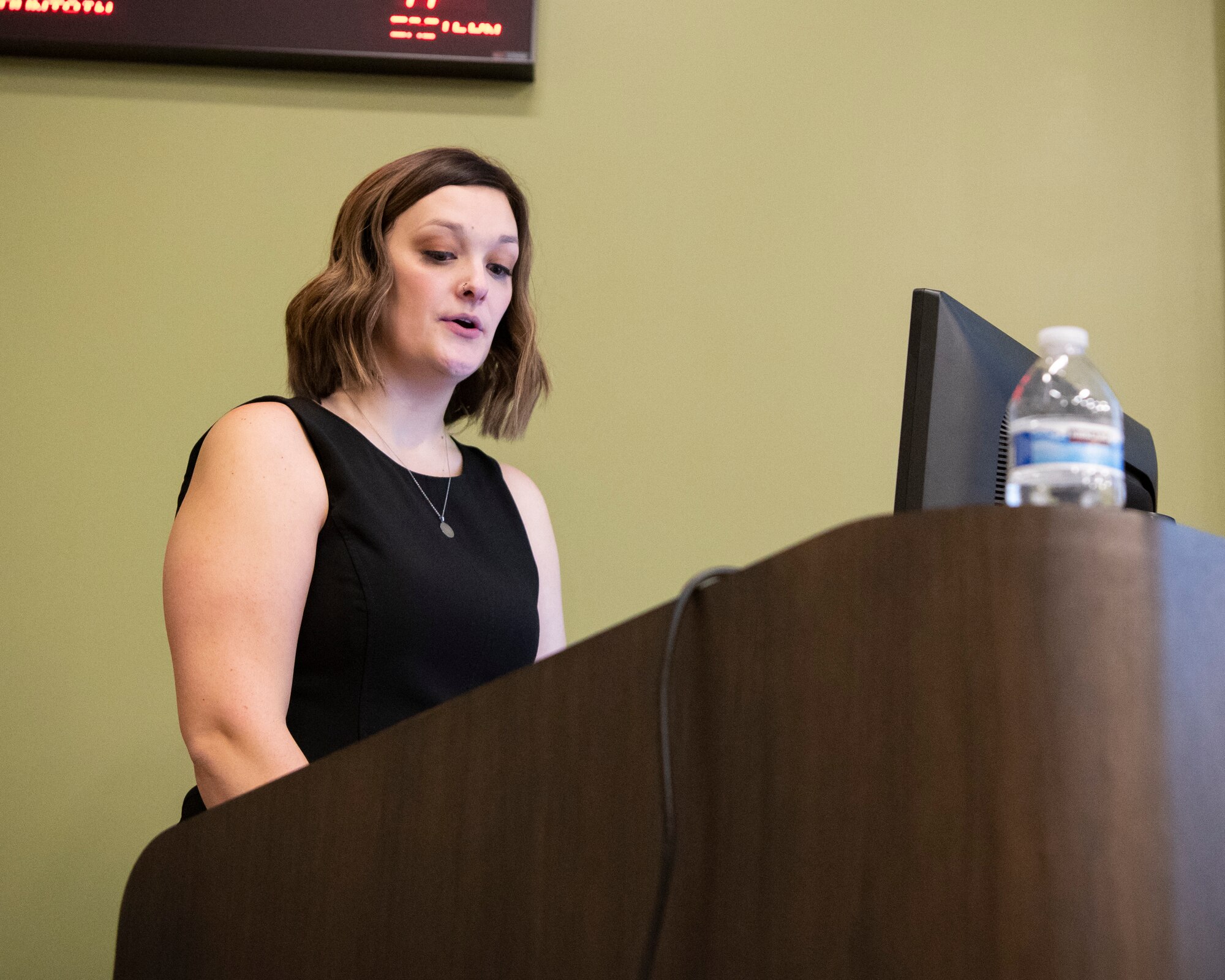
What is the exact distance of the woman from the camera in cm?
110

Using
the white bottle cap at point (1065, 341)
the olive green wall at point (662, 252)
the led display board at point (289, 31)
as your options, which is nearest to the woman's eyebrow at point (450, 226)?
the olive green wall at point (662, 252)

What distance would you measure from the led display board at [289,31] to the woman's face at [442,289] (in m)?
0.59

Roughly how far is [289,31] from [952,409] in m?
1.53

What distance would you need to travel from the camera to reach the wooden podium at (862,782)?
0.55 m

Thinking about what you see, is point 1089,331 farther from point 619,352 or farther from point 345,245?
point 345,245

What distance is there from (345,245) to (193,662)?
2.07 ft

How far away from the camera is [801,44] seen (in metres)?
2.08

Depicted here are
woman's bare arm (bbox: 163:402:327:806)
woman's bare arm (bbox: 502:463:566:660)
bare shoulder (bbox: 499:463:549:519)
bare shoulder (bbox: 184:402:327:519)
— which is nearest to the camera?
woman's bare arm (bbox: 163:402:327:806)

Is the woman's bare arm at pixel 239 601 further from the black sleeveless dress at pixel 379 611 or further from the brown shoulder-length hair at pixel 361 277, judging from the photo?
the brown shoulder-length hair at pixel 361 277

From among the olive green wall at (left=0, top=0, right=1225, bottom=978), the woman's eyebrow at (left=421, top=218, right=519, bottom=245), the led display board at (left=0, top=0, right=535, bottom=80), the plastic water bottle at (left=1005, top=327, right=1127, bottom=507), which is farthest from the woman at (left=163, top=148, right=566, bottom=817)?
the plastic water bottle at (left=1005, top=327, right=1127, bottom=507)

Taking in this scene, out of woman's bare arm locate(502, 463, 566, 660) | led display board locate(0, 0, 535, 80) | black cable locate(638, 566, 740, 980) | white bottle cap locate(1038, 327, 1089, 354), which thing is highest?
led display board locate(0, 0, 535, 80)

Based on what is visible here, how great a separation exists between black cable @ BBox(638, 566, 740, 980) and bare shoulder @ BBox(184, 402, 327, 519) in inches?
26.7

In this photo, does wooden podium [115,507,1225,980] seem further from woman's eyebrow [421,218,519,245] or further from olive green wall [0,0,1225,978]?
olive green wall [0,0,1225,978]

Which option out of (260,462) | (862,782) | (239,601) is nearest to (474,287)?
(260,462)
